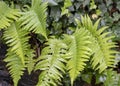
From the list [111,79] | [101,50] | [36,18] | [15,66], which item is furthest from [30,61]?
[111,79]

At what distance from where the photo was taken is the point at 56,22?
324 centimetres

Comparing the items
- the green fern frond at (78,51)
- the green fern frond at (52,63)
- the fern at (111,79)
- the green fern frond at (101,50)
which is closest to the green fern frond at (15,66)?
the green fern frond at (52,63)

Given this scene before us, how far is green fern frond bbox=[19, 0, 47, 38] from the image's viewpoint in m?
2.76

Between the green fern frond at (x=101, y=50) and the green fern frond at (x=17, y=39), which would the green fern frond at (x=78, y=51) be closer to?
the green fern frond at (x=101, y=50)

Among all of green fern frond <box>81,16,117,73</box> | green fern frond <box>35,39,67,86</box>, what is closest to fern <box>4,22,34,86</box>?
green fern frond <box>35,39,67,86</box>

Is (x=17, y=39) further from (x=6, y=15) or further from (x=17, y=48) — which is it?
(x=6, y=15)

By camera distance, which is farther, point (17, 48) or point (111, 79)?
point (111, 79)

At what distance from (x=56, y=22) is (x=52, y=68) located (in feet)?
2.34

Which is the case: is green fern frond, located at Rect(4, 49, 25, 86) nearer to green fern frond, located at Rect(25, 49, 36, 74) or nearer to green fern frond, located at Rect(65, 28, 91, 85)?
green fern frond, located at Rect(25, 49, 36, 74)

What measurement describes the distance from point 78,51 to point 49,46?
1.06 feet

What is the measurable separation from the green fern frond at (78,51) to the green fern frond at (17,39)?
0.45 m

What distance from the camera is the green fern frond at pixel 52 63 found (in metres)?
2.73

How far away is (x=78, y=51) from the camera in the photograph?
2.71m

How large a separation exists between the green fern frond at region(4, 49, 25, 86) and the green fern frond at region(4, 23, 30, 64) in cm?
10
